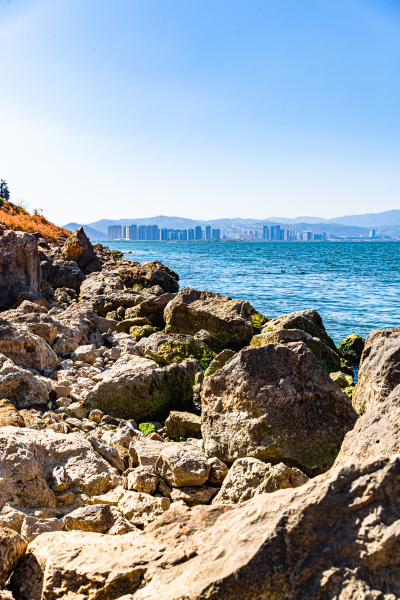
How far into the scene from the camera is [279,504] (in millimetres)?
2090

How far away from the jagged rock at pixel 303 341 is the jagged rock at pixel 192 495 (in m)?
4.18

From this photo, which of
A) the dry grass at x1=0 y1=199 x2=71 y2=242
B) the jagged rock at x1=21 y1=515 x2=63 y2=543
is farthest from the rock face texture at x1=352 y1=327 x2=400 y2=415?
the dry grass at x1=0 y1=199 x2=71 y2=242

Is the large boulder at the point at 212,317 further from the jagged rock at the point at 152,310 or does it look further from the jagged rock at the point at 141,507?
the jagged rock at the point at 141,507

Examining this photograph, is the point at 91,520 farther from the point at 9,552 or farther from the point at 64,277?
the point at 64,277

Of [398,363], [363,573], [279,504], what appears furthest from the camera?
[398,363]

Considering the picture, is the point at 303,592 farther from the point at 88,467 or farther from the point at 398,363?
the point at 398,363

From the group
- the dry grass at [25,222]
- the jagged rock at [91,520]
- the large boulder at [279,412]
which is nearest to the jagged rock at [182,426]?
the large boulder at [279,412]

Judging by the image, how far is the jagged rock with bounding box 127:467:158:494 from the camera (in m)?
4.29

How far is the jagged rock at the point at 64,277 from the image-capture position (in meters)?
18.4

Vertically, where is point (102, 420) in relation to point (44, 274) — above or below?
below

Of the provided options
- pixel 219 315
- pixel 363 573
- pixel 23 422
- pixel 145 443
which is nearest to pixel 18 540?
pixel 363 573

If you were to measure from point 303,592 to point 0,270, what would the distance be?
13138mm

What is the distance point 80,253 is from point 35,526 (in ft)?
65.3

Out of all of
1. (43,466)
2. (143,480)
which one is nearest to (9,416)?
(43,466)
